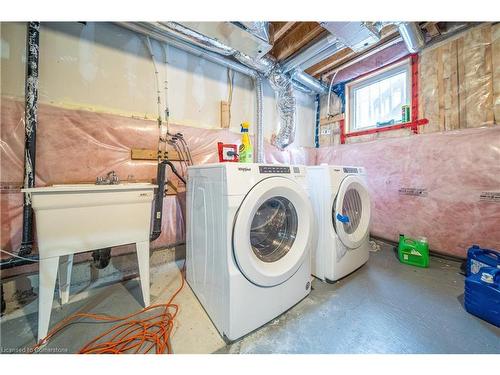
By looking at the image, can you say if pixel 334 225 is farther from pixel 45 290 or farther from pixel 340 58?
pixel 340 58

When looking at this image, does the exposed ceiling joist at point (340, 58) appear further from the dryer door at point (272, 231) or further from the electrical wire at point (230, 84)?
the dryer door at point (272, 231)

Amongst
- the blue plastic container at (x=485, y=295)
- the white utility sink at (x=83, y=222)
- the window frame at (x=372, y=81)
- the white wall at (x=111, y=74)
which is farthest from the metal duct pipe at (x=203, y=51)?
the blue plastic container at (x=485, y=295)

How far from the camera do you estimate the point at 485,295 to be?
3.53 ft

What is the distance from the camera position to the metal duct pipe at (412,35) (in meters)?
1.66

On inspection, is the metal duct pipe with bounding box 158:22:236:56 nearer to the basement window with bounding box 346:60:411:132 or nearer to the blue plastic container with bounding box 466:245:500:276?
the basement window with bounding box 346:60:411:132

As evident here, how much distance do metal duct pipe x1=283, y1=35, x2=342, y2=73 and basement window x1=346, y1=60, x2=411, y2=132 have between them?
1.09 m

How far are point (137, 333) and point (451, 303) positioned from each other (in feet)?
6.41

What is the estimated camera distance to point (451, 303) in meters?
1.23

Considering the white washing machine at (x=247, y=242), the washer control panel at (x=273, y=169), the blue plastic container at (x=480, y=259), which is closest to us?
the white washing machine at (x=247, y=242)

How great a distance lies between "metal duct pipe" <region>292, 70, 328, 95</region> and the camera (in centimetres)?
230

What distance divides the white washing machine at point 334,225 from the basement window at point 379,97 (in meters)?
1.37

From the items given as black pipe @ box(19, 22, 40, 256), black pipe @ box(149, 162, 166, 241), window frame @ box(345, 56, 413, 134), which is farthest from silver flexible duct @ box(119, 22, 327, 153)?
black pipe @ box(149, 162, 166, 241)
